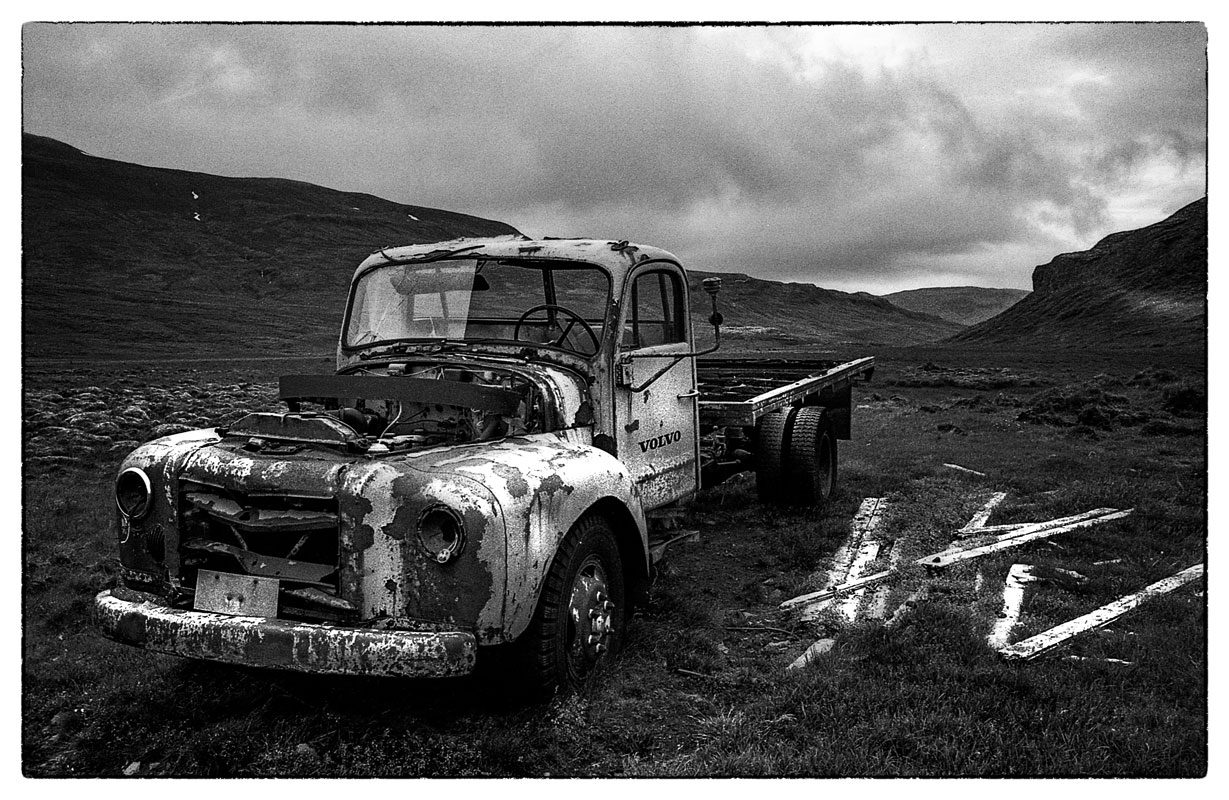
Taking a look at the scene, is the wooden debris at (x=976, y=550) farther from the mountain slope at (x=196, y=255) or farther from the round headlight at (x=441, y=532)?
the mountain slope at (x=196, y=255)

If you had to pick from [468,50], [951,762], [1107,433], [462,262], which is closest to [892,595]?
[951,762]

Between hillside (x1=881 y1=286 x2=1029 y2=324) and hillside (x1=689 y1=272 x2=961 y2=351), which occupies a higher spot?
hillside (x1=881 y1=286 x2=1029 y2=324)

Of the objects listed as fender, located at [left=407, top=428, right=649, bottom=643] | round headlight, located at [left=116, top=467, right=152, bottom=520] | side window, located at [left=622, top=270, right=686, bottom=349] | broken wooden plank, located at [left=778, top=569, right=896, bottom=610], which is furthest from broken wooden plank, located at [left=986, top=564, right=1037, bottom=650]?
round headlight, located at [left=116, top=467, right=152, bottom=520]

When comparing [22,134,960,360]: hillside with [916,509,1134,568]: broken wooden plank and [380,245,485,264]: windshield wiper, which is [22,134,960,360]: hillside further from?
[916,509,1134,568]: broken wooden plank

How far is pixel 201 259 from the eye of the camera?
54.8 metres

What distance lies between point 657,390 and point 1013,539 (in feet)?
9.85

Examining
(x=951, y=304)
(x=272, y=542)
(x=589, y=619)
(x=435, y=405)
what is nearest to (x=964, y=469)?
(x=589, y=619)

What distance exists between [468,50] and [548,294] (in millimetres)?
1290

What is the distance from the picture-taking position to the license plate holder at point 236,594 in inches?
123

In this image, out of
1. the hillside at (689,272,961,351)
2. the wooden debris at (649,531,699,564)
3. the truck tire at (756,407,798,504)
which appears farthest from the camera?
the hillside at (689,272,961,351)

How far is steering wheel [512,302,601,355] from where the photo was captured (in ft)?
15.1

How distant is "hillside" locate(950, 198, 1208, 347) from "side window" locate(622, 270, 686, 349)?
2667 mm

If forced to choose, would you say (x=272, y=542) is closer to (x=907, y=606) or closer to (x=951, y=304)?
(x=907, y=606)

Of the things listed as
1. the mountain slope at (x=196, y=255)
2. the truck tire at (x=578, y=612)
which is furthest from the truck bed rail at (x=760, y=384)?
the truck tire at (x=578, y=612)
